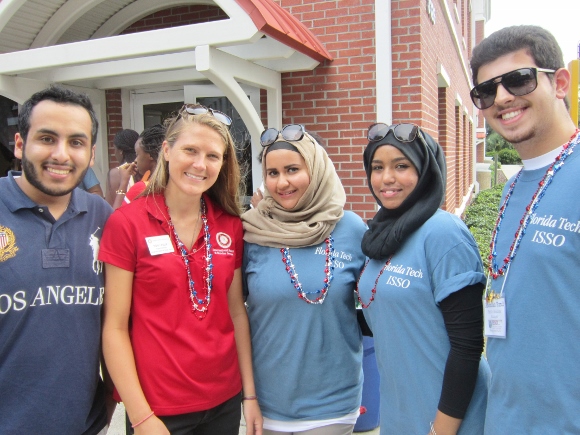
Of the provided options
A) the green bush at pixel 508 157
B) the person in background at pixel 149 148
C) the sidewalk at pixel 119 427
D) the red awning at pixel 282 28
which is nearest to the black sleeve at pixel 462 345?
the sidewalk at pixel 119 427

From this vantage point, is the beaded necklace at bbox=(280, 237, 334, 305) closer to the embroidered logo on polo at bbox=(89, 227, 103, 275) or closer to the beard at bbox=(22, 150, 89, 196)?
the embroidered logo on polo at bbox=(89, 227, 103, 275)

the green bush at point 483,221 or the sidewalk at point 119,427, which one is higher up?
the green bush at point 483,221

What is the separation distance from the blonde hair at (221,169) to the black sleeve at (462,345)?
1.07m

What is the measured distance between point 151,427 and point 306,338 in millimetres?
683

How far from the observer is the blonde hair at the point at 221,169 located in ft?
Result: 6.72

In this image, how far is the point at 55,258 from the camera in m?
1.73

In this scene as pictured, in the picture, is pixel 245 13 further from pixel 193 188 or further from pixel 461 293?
pixel 461 293

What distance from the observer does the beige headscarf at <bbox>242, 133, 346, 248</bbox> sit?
81.7 inches

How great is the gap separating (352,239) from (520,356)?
88 centimetres

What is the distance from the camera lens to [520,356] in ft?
4.70

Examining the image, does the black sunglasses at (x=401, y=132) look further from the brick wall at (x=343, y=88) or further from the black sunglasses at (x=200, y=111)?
the brick wall at (x=343, y=88)

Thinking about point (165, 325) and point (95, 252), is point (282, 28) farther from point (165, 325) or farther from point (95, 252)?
point (165, 325)

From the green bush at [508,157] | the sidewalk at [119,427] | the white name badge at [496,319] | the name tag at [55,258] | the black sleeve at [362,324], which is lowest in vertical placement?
the sidewalk at [119,427]

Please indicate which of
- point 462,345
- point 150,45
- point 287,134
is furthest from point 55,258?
point 150,45
